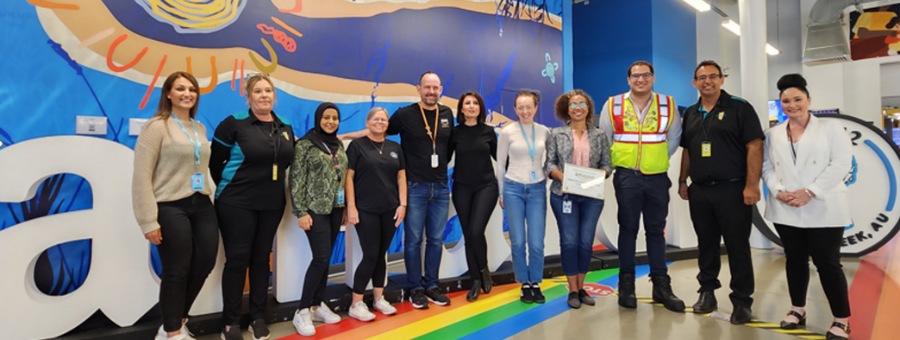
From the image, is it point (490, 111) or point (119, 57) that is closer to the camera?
point (119, 57)

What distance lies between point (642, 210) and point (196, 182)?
9.32 ft

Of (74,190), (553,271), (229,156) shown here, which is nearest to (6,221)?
(74,190)

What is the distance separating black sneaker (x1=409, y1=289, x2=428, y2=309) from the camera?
3344 mm

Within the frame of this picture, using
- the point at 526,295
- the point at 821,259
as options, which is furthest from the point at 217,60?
the point at 821,259

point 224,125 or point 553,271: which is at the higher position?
point 224,125

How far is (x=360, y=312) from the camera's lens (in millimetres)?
3117

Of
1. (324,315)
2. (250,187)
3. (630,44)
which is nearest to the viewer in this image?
(250,187)

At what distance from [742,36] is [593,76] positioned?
4421 millimetres

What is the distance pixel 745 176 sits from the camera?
2.92 m

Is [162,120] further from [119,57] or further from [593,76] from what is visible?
[593,76]

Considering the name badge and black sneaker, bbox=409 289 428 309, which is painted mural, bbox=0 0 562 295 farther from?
black sneaker, bbox=409 289 428 309

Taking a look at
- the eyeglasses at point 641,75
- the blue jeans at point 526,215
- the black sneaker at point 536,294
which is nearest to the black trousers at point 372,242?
the blue jeans at point 526,215

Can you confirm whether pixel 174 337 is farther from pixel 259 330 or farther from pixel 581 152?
pixel 581 152

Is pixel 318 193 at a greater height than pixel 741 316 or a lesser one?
greater
